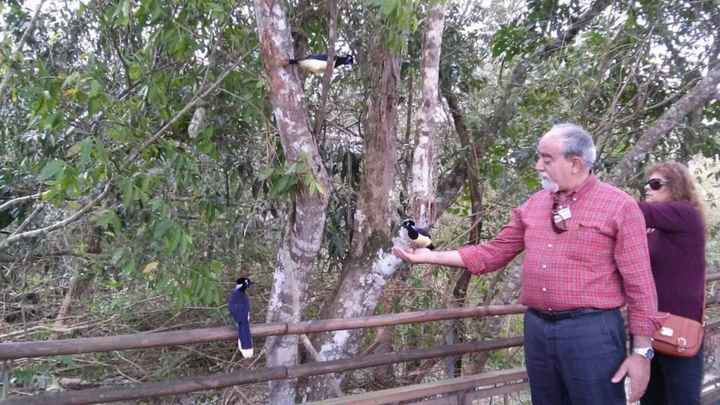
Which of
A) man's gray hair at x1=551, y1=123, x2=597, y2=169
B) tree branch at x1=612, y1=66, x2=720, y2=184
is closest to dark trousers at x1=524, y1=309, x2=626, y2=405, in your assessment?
man's gray hair at x1=551, y1=123, x2=597, y2=169

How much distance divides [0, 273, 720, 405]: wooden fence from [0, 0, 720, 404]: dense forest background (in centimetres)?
19

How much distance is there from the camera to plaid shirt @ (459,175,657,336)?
207 cm

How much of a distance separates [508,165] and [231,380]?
3464mm

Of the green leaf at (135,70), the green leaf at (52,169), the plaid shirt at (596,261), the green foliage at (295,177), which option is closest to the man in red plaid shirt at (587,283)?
the plaid shirt at (596,261)

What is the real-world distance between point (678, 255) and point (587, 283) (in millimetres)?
657

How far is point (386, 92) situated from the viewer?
11.7 ft

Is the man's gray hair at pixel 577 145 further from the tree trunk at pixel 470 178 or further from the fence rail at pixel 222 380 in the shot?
the tree trunk at pixel 470 178

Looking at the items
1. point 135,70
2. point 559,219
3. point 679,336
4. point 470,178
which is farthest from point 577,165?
point 470,178

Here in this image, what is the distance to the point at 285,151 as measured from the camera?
3.15 m

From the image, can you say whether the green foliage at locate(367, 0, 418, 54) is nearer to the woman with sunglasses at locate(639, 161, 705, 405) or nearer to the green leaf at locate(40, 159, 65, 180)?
the woman with sunglasses at locate(639, 161, 705, 405)

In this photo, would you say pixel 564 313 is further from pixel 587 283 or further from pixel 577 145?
pixel 577 145

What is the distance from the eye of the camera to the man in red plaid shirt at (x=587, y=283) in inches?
81.8

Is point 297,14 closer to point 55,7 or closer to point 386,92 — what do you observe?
point 386,92

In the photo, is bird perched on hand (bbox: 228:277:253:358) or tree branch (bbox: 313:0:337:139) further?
tree branch (bbox: 313:0:337:139)
